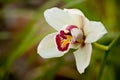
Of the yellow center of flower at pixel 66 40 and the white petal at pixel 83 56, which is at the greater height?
the yellow center of flower at pixel 66 40

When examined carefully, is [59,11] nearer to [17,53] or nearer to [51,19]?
[51,19]

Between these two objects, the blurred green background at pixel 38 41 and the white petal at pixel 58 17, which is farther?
the blurred green background at pixel 38 41

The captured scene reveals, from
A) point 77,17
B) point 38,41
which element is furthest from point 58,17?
point 38,41

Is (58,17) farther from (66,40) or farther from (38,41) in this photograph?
(38,41)

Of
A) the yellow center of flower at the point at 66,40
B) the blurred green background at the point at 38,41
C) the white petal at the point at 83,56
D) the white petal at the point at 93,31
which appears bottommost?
the blurred green background at the point at 38,41

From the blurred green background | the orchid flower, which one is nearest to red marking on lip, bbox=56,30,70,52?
the orchid flower

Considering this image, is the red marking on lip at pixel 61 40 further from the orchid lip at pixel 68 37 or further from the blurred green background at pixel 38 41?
the blurred green background at pixel 38 41

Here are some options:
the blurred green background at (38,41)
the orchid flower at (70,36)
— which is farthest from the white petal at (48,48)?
the blurred green background at (38,41)
